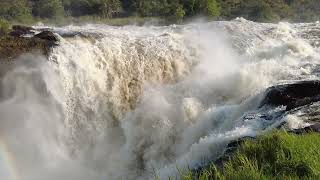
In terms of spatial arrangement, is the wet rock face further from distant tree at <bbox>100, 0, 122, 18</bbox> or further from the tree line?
distant tree at <bbox>100, 0, 122, 18</bbox>

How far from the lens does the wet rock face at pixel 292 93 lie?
10586 mm

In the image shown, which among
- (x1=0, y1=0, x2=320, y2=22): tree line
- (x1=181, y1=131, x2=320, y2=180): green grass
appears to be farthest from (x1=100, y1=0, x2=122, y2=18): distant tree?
(x1=181, y1=131, x2=320, y2=180): green grass

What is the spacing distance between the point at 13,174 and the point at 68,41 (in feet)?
14.9

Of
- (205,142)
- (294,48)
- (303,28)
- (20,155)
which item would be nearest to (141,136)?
(20,155)

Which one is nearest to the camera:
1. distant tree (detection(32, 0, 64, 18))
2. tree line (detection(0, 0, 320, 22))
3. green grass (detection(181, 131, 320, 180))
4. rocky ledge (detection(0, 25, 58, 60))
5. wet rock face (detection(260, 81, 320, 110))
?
green grass (detection(181, 131, 320, 180))

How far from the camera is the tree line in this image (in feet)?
138

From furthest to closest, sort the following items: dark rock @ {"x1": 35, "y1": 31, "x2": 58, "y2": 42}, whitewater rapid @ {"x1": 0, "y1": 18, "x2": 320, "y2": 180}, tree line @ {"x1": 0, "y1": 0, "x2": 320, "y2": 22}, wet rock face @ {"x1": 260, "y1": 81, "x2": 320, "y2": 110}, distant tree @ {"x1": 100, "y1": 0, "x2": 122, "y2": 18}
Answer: distant tree @ {"x1": 100, "y1": 0, "x2": 122, "y2": 18}, tree line @ {"x1": 0, "y1": 0, "x2": 320, "y2": 22}, dark rock @ {"x1": 35, "y1": 31, "x2": 58, "y2": 42}, whitewater rapid @ {"x1": 0, "y1": 18, "x2": 320, "y2": 180}, wet rock face @ {"x1": 260, "y1": 81, "x2": 320, "y2": 110}

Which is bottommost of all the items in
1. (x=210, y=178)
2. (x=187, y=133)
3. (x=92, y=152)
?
(x=92, y=152)

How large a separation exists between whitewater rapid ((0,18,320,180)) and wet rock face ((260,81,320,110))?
290mm

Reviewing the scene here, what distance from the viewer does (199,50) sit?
1767 centimetres

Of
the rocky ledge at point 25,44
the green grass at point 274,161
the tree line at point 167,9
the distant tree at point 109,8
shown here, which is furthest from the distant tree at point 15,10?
the green grass at point 274,161

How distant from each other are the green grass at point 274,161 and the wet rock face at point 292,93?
4018 millimetres

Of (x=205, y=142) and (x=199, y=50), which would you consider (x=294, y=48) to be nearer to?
(x=199, y=50)

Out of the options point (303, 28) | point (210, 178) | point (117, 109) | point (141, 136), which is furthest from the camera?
point (303, 28)
